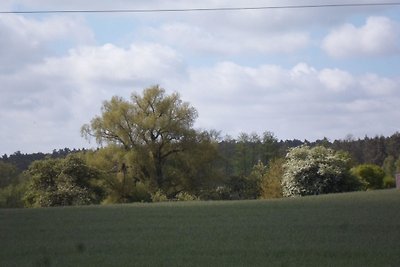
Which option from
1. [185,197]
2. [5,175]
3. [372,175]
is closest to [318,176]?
[185,197]

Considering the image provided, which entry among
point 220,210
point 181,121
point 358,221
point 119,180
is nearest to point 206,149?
point 181,121

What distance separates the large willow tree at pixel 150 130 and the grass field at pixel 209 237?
127 ft

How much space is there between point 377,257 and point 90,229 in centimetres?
1017

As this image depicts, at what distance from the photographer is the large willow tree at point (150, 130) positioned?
67625mm

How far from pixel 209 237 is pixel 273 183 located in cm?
4410

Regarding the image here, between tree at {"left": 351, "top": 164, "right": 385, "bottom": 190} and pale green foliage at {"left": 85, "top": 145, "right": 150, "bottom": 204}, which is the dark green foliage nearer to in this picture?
pale green foliage at {"left": 85, "top": 145, "right": 150, "bottom": 204}

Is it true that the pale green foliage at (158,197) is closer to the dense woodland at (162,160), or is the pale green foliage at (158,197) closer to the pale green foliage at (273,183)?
the dense woodland at (162,160)

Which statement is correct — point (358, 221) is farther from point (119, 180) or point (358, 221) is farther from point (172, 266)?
point (119, 180)

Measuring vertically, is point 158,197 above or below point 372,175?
below

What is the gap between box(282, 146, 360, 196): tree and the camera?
54625 mm

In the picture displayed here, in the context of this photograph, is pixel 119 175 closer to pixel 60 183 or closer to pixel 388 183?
pixel 60 183

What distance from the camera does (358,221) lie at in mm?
21969

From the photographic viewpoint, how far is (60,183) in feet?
182

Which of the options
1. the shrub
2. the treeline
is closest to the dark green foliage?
the treeline
